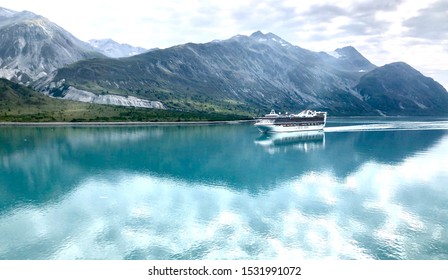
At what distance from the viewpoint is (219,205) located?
5231 cm

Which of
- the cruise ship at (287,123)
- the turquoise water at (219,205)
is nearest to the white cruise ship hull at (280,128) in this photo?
the cruise ship at (287,123)

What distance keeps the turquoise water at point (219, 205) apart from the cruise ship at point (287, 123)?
65.5 metres

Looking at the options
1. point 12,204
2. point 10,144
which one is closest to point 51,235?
point 12,204

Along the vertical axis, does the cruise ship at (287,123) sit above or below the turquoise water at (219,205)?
above

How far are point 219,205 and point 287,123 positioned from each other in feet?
442

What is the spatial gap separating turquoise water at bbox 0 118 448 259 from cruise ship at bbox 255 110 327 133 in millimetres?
65486

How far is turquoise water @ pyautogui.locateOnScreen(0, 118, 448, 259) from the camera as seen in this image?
37281 mm

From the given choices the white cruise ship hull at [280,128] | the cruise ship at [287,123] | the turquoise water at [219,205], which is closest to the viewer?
the turquoise water at [219,205]

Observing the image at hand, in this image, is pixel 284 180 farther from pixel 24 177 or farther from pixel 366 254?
pixel 24 177

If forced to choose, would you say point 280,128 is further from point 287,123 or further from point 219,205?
point 219,205

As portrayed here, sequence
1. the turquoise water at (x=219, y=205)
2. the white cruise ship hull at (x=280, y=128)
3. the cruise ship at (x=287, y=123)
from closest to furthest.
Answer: the turquoise water at (x=219, y=205) → the white cruise ship hull at (x=280, y=128) → the cruise ship at (x=287, y=123)

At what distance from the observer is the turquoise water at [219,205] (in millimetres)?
37281

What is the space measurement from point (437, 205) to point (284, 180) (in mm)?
27939

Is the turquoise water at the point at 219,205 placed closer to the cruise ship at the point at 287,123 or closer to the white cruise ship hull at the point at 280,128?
the white cruise ship hull at the point at 280,128
